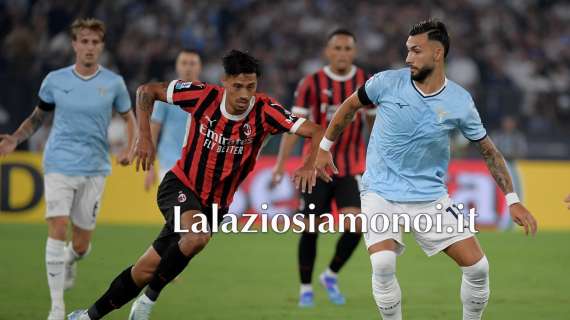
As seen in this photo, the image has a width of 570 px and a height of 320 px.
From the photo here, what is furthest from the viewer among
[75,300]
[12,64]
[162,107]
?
[12,64]

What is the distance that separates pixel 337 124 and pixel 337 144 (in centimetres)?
271

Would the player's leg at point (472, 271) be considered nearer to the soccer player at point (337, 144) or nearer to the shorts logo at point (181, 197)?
the shorts logo at point (181, 197)

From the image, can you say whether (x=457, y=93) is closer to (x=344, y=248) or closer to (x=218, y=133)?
(x=218, y=133)

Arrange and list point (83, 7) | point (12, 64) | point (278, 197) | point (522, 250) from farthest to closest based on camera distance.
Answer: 1. point (83, 7)
2. point (12, 64)
3. point (278, 197)
4. point (522, 250)

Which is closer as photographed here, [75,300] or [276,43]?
[75,300]

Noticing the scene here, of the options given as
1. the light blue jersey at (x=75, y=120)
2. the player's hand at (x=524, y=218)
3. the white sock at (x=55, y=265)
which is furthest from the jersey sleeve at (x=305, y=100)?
the player's hand at (x=524, y=218)

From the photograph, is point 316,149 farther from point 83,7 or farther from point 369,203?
point 83,7

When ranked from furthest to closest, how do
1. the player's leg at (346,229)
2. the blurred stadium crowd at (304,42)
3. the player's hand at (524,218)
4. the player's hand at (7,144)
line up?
the blurred stadium crowd at (304,42) < the player's leg at (346,229) < the player's hand at (7,144) < the player's hand at (524,218)

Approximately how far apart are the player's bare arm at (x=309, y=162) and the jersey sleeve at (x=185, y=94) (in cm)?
77

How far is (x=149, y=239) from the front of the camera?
14.0m

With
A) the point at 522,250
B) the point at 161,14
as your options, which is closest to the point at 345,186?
the point at 522,250

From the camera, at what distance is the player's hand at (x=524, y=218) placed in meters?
6.38

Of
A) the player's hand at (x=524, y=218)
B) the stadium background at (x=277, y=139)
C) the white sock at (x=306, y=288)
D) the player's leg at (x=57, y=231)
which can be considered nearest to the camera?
the player's hand at (x=524, y=218)

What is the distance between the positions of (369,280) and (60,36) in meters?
10.1
